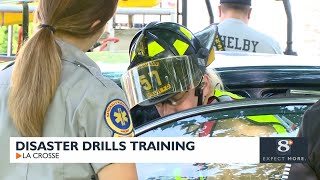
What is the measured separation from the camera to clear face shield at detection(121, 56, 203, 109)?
106 inches

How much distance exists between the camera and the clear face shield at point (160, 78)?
2697mm

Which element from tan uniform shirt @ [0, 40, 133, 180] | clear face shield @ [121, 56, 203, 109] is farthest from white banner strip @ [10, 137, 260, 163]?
clear face shield @ [121, 56, 203, 109]

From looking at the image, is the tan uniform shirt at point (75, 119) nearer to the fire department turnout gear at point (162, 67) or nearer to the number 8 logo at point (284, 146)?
the number 8 logo at point (284, 146)

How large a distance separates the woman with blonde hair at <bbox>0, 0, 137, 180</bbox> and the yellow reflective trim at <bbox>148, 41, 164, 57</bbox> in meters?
1.03

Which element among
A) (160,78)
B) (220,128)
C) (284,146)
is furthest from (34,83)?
(160,78)

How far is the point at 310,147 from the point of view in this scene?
1411 mm

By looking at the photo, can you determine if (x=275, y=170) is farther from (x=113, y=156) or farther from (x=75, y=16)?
(x=75, y=16)

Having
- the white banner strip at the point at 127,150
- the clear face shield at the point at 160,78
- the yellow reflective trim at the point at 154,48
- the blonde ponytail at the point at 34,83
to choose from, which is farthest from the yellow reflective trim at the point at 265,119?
the blonde ponytail at the point at 34,83

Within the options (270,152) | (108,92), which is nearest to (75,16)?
(108,92)

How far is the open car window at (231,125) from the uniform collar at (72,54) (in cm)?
59

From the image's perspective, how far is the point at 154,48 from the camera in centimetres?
276

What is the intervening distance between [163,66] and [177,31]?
8.6 inches

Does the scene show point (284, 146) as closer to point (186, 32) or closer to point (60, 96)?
point (60, 96)

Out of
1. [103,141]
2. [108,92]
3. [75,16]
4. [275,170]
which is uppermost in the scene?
[75,16]
